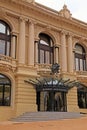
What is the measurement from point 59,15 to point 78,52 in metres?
5.57

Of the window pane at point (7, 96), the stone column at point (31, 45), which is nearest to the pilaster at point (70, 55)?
the stone column at point (31, 45)

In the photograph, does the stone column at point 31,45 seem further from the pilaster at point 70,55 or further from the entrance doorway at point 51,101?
the pilaster at point 70,55

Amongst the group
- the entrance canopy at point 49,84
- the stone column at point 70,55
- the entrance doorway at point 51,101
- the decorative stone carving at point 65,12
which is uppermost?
the decorative stone carving at point 65,12

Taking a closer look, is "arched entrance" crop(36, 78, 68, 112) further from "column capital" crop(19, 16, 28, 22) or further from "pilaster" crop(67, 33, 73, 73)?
"column capital" crop(19, 16, 28, 22)

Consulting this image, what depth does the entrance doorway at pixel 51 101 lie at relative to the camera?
21984 mm

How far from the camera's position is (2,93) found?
2081 centimetres

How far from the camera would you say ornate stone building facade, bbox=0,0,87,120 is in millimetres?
21281

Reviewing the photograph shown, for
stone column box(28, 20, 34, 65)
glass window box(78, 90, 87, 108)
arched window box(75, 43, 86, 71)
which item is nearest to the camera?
stone column box(28, 20, 34, 65)

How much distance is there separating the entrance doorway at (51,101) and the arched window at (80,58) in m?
6.25

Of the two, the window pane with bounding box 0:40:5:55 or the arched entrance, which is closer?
the arched entrance

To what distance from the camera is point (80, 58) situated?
28.9m

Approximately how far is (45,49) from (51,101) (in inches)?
260

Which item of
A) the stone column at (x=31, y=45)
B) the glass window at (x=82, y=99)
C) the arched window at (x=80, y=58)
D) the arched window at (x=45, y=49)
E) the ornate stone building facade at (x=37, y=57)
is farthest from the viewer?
the arched window at (x=80, y=58)

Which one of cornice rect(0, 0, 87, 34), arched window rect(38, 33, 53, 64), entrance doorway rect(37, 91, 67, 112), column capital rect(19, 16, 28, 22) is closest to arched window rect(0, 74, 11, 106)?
entrance doorway rect(37, 91, 67, 112)
